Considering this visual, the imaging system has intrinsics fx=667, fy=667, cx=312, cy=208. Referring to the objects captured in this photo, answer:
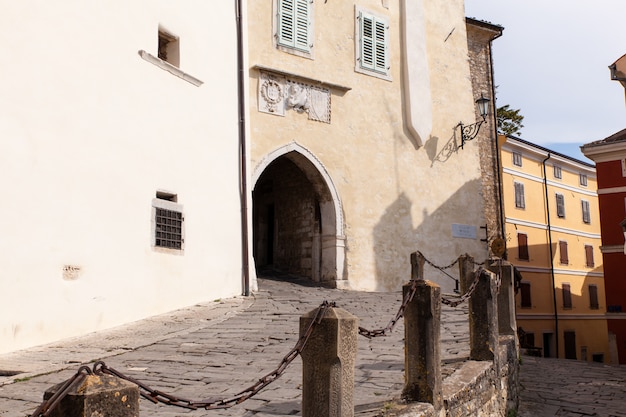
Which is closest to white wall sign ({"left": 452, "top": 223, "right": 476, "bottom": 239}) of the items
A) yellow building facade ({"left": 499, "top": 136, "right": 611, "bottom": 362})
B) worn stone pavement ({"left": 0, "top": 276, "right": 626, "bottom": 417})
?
worn stone pavement ({"left": 0, "top": 276, "right": 626, "bottom": 417})

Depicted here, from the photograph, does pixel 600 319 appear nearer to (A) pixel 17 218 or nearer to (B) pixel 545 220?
(B) pixel 545 220

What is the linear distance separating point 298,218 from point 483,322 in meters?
9.80

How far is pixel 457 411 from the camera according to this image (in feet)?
17.2

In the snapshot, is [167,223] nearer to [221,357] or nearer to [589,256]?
[221,357]

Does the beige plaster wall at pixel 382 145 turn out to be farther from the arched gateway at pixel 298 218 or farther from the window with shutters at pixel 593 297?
the window with shutters at pixel 593 297

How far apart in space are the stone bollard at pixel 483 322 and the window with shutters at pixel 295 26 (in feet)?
29.8

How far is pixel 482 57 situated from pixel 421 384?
16.1 m

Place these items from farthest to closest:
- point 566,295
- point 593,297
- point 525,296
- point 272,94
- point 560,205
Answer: point 593,297 < point 560,205 < point 566,295 < point 525,296 < point 272,94

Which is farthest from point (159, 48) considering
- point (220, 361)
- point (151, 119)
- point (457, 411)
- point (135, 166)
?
point (457, 411)

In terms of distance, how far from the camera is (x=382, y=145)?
1597 cm

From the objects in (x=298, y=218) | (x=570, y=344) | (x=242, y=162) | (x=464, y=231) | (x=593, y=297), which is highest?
(x=242, y=162)

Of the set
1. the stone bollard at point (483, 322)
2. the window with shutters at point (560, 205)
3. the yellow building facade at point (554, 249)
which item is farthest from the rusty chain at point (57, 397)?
the window with shutters at point (560, 205)

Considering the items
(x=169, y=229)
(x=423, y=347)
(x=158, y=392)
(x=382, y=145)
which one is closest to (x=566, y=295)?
(x=382, y=145)

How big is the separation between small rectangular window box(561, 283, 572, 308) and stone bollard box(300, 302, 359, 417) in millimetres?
29316
